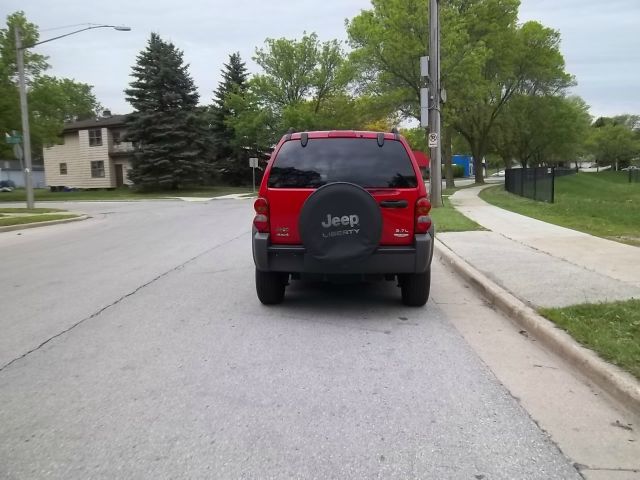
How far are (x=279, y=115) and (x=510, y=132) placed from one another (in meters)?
20.5

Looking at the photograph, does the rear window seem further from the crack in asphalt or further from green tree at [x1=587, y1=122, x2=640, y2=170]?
green tree at [x1=587, y1=122, x2=640, y2=170]

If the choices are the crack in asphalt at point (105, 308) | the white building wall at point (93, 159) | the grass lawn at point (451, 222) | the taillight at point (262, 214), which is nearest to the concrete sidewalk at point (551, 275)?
the grass lawn at point (451, 222)

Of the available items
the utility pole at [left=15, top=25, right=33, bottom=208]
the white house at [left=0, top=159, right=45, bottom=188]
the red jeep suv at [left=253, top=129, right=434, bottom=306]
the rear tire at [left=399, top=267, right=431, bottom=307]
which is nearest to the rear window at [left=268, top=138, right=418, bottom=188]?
the red jeep suv at [left=253, top=129, right=434, bottom=306]

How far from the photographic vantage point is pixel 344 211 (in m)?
5.94

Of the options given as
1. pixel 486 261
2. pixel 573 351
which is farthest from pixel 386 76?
pixel 573 351

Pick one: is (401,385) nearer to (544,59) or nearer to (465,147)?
(544,59)

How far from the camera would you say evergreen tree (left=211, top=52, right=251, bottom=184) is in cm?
5141

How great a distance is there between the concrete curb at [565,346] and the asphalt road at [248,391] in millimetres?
745

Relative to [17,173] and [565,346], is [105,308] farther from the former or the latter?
[17,173]

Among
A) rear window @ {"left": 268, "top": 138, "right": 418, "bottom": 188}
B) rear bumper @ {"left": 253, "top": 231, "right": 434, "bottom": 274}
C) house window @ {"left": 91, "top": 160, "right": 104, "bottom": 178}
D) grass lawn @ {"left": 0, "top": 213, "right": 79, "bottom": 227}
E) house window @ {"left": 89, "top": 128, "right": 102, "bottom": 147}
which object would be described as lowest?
grass lawn @ {"left": 0, "top": 213, "right": 79, "bottom": 227}

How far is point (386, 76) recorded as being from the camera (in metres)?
30.9

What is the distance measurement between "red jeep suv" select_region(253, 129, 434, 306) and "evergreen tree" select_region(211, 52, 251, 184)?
45.5m

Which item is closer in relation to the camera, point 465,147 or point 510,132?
point 510,132

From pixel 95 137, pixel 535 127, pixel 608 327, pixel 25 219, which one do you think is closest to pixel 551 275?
pixel 608 327
